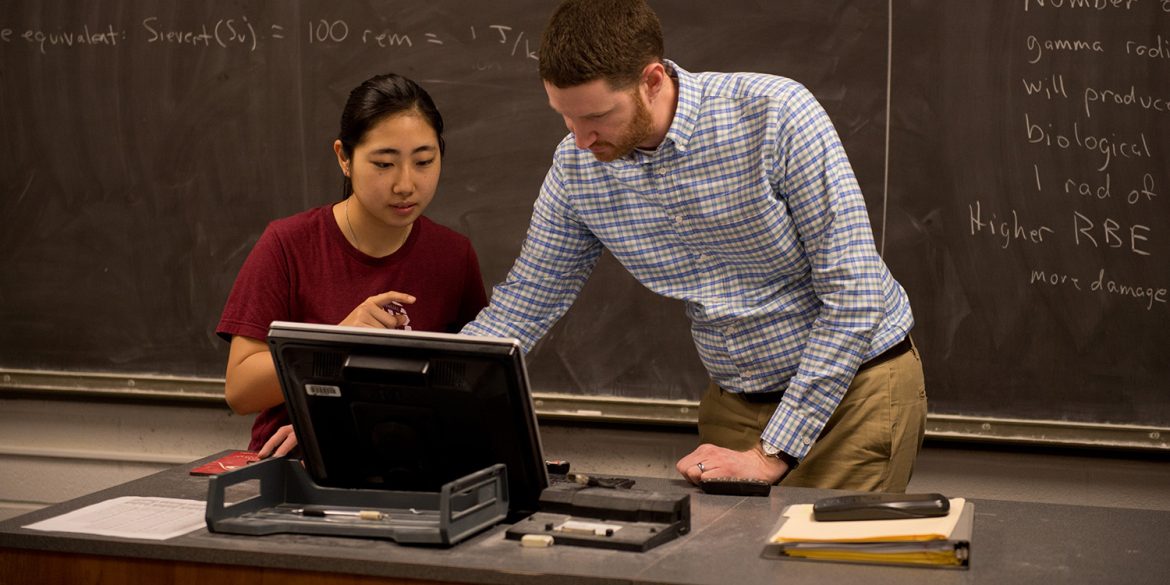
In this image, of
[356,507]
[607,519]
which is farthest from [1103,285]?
[356,507]

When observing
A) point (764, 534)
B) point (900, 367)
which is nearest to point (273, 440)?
point (764, 534)

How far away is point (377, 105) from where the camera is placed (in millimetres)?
2338

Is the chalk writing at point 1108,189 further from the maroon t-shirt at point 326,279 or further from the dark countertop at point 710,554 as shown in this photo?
the maroon t-shirt at point 326,279

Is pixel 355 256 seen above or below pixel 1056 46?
below

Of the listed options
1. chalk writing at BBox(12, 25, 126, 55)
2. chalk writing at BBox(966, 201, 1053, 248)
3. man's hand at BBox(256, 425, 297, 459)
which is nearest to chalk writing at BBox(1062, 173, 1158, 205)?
chalk writing at BBox(966, 201, 1053, 248)

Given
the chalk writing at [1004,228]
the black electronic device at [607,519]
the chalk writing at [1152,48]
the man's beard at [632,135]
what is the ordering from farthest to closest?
the chalk writing at [1004,228] → the chalk writing at [1152,48] → the man's beard at [632,135] → the black electronic device at [607,519]

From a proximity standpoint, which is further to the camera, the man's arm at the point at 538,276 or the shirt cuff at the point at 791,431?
the man's arm at the point at 538,276

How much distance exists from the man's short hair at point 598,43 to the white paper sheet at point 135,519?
89cm

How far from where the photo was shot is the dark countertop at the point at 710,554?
156cm

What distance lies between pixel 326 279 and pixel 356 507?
25.3 inches

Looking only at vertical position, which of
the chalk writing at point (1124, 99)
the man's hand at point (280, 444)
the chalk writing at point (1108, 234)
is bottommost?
the man's hand at point (280, 444)

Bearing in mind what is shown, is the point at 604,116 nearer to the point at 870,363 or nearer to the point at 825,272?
the point at 825,272

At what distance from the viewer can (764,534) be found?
1.77 metres

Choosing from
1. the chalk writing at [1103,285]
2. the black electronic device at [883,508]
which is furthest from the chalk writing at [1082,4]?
the black electronic device at [883,508]
